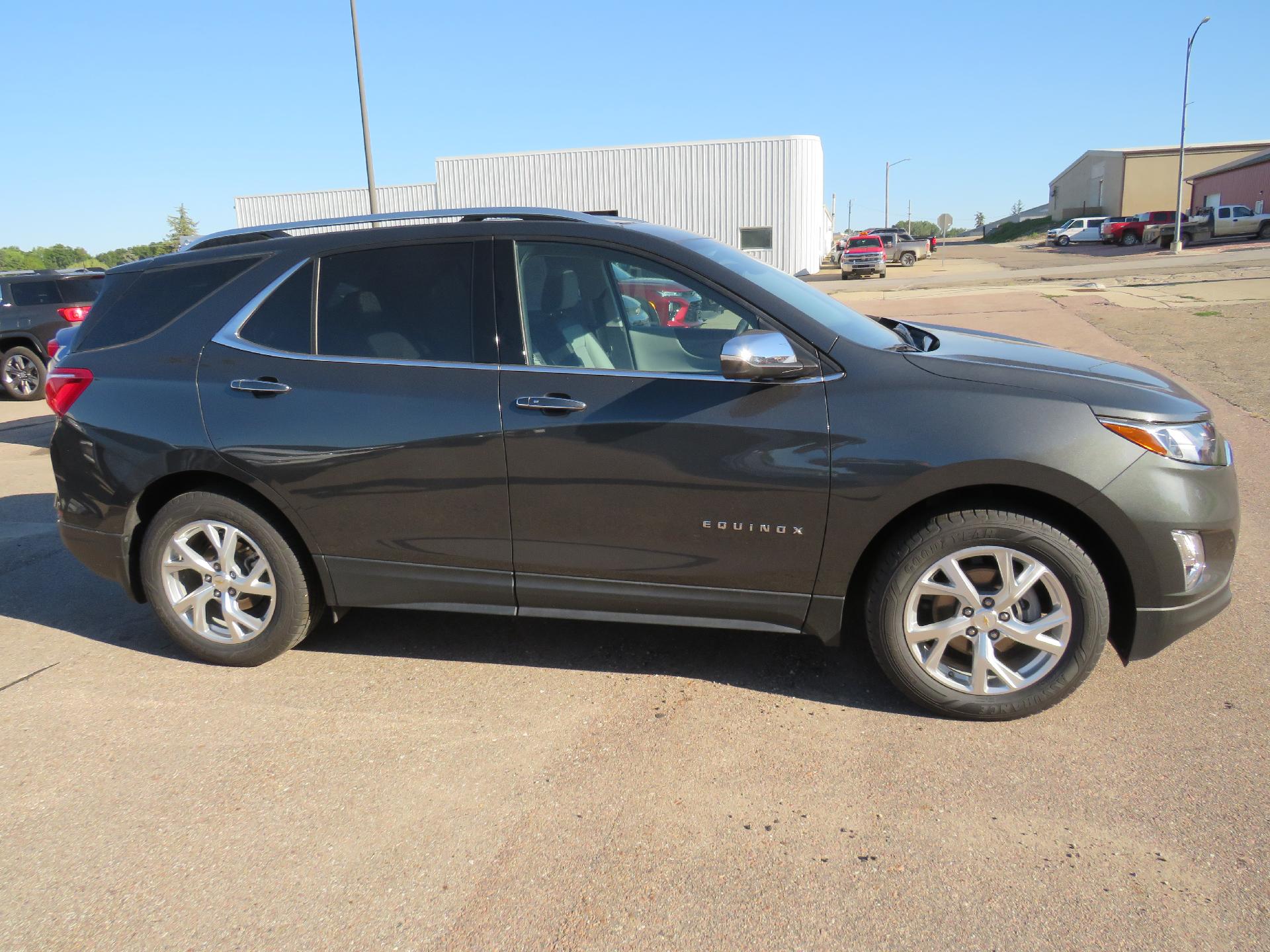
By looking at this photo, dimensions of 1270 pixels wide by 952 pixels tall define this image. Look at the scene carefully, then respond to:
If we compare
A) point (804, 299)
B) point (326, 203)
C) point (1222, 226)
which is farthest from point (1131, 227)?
point (804, 299)

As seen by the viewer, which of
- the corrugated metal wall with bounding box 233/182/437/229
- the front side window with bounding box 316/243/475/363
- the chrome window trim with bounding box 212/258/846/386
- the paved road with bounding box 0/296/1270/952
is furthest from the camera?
the corrugated metal wall with bounding box 233/182/437/229

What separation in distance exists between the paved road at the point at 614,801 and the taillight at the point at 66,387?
3.77 feet

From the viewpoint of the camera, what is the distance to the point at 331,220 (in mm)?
4082

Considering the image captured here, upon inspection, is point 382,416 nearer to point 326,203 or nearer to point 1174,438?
point 1174,438

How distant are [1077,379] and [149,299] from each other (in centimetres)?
382

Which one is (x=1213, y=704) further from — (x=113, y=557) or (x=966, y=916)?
(x=113, y=557)

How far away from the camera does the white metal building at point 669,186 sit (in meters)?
35.3

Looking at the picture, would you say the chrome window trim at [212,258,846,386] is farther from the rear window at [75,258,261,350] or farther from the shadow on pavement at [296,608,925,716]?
the shadow on pavement at [296,608,925,716]

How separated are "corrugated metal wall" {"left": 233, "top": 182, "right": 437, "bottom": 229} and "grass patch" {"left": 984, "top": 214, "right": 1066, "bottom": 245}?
60.2 metres

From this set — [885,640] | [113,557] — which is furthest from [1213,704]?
[113,557]

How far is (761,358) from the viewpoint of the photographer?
3184 millimetres

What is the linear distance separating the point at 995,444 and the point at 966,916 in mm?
1480

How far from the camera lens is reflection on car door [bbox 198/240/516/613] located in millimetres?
3570

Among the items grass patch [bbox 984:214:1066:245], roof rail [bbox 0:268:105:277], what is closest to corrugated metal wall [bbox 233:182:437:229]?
roof rail [bbox 0:268:105:277]
